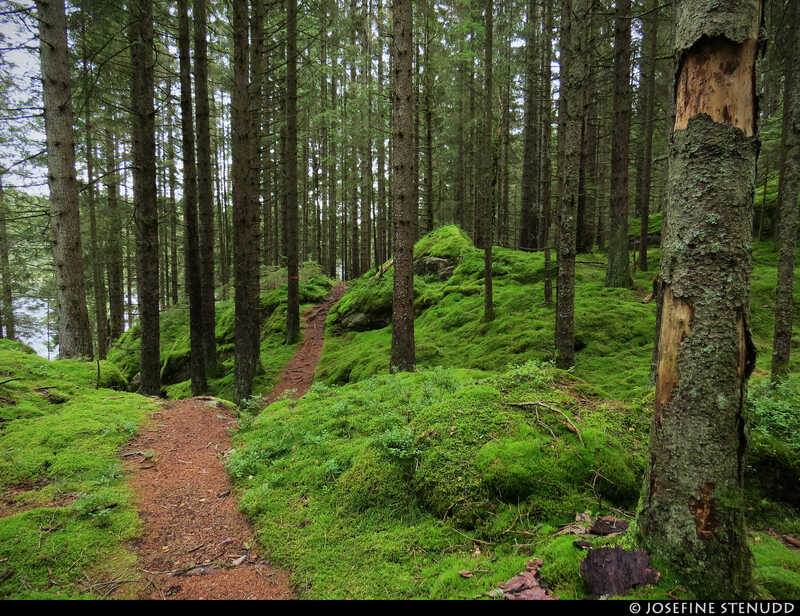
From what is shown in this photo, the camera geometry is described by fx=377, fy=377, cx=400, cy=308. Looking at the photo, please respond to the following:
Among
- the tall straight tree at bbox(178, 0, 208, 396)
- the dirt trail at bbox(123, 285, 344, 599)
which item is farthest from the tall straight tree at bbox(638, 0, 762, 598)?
the tall straight tree at bbox(178, 0, 208, 396)

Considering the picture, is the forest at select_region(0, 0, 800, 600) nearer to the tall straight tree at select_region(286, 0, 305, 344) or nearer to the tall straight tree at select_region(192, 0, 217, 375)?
the tall straight tree at select_region(192, 0, 217, 375)

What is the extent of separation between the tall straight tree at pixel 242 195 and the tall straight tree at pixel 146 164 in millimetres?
1857

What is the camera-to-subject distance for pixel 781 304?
621 cm

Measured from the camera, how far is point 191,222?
10469 mm

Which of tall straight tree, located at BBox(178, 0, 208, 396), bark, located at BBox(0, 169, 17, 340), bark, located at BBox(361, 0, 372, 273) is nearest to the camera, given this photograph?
tall straight tree, located at BBox(178, 0, 208, 396)

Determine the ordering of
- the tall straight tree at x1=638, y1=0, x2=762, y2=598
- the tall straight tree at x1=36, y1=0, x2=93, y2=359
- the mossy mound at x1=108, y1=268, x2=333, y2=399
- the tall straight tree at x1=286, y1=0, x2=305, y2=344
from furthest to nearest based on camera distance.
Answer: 1. the mossy mound at x1=108, y1=268, x2=333, y2=399
2. the tall straight tree at x1=286, y1=0, x2=305, y2=344
3. the tall straight tree at x1=36, y1=0, x2=93, y2=359
4. the tall straight tree at x1=638, y1=0, x2=762, y2=598

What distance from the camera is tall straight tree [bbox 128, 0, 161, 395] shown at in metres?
8.57

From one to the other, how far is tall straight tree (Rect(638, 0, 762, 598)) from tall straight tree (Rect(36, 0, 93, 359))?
1020 centimetres

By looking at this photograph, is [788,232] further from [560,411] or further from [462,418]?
[462,418]

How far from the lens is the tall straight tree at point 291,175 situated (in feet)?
40.4

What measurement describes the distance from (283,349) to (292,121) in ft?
26.7

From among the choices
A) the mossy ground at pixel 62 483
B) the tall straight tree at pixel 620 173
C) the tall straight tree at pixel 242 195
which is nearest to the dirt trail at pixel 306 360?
the tall straight tree at pixel 242 195

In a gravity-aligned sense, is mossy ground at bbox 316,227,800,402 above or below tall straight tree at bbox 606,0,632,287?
below

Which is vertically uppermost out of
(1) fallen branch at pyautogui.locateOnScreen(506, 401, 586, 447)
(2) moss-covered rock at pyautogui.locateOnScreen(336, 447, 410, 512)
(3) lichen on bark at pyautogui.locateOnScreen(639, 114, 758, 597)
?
(3) lichen on bark at pyautogui.locateOnScreen(639, 114, 758, 597)
